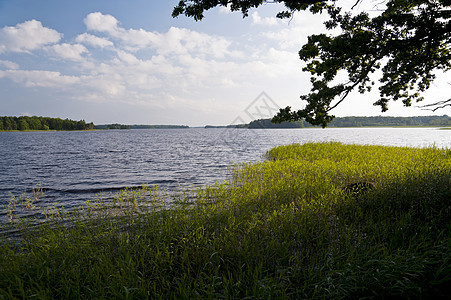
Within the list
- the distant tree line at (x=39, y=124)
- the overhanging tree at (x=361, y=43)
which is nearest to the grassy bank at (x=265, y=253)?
the overhanging tree at (x=361, y=43)

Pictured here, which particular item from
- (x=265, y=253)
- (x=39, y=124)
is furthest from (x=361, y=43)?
(x=39, y=124)

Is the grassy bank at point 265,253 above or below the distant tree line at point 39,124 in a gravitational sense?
below

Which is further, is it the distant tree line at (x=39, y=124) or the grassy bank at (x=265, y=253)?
the distant tree line at (x=39, y=124)

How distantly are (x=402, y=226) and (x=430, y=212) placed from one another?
70.3 inches

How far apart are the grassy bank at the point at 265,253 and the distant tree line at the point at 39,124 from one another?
20468 cm

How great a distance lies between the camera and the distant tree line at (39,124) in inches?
6183

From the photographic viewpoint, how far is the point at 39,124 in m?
176

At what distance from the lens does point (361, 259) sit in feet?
14.7

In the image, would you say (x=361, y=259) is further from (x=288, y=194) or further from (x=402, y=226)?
(x=288, y=194)

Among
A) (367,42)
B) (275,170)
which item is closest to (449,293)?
(367,42)

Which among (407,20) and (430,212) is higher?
(407,20)

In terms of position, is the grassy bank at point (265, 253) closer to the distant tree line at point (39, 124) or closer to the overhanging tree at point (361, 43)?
the overhanging tree at point (361, 43)

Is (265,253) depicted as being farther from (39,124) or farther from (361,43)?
(39,124)

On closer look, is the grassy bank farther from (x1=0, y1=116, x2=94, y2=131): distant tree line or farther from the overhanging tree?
(x1=0, y1=116, x2=94, y2=131): distant tree line
